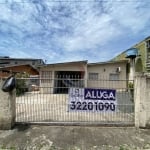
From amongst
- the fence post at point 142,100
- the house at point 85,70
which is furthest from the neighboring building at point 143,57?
the fence post at point 142,100

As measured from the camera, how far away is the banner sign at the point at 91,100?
5.90 meters

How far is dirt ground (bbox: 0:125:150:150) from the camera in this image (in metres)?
4.36

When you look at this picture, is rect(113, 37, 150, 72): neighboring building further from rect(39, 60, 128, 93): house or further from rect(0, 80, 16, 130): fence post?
rect(0, 80, 16, 130): fence post

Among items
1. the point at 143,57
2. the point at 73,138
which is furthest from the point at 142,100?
the point at 143,57

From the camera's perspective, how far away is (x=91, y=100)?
5.91 meters

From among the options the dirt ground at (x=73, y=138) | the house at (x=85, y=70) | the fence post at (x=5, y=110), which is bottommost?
the dirt ground at (x=73, y=138)

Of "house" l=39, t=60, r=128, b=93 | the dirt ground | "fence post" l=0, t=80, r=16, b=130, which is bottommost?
the dirt ground

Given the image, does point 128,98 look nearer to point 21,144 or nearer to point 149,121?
point 149,121

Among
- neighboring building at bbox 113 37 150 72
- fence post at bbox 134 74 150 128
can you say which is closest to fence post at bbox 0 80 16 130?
fence post at bbox 134 74 150 128

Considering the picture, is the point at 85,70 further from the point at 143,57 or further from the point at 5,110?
the point at 5,110

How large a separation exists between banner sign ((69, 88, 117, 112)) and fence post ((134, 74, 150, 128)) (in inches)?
32.2

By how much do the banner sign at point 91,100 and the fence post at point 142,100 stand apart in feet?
2.68

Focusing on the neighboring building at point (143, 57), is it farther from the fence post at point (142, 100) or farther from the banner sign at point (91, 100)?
the banner sign at point (91, 100)

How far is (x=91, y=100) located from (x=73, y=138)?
157 cm
